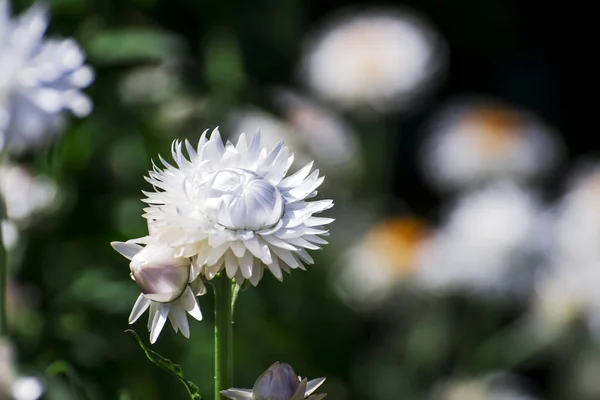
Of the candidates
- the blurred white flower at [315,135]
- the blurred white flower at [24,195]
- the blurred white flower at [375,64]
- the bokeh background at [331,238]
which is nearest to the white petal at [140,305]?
the bokeh background at [331,238]

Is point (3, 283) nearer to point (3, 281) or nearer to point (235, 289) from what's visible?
point (3, 281)

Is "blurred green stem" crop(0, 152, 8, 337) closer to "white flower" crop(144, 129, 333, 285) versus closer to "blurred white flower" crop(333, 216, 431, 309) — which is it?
"white flower" crop(144, 129, 333, 285)

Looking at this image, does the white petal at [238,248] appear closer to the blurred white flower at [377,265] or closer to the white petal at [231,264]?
the white petal at [231,264]

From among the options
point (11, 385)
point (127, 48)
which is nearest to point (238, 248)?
point (11, 385)

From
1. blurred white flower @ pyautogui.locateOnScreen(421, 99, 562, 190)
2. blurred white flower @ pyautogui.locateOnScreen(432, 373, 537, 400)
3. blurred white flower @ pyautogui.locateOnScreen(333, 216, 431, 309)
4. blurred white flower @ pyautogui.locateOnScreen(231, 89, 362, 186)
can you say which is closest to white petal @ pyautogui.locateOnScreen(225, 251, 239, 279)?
blurred white flower @ pyautogui.locateOnScreen(231, 89, 362, 186)

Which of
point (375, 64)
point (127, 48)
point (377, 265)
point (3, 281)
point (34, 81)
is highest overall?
point (375, 64)
